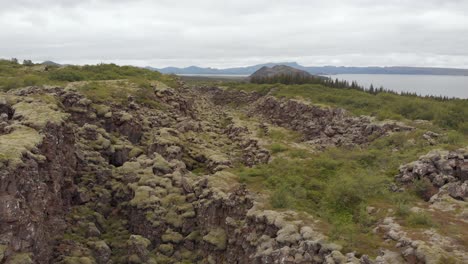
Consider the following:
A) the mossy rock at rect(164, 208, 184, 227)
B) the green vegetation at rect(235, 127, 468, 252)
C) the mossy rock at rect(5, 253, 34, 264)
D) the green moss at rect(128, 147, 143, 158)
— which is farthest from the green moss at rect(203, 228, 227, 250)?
the green moss at rect(128, 147, 143, 158)

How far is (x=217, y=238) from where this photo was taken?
2409 cm

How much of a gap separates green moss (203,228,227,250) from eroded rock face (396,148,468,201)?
12.5 meters

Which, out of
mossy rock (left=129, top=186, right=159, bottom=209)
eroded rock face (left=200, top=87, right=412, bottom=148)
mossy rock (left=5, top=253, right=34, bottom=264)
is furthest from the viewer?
eroded rock face (left=200, top=87, right=412, bottom=148)

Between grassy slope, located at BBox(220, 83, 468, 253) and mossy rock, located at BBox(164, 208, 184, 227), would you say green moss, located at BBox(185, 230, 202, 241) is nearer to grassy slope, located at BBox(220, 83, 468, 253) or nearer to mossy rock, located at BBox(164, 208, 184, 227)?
mossy rock, located at BBox(164, 208, 184, 227)

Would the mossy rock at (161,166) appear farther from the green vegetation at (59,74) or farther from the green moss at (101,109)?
the green vegetation at (59,74)

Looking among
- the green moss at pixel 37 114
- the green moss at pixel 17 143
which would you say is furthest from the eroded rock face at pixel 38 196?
the green moss at pixel 37 114

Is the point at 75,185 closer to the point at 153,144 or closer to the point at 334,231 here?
the point at 153,144

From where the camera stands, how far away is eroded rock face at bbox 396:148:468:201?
24814 millimetres

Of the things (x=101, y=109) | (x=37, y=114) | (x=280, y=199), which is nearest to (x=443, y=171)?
(x=280, y=199)

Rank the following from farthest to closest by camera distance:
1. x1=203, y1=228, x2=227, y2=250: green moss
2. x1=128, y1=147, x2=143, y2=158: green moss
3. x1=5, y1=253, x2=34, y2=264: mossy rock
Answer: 1. x1=128, y1=147, x2=143, y2=158: green moss
2. x1=203, y1=228, x2=227, y2=250: green moss
3. x1=5, y1=253, x2=34, y2=264: mossy rock

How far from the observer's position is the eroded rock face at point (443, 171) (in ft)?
81.4

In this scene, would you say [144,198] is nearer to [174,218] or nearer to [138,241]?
[174,218]

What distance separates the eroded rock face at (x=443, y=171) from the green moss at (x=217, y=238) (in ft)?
40.9

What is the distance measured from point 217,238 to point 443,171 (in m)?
14.9
